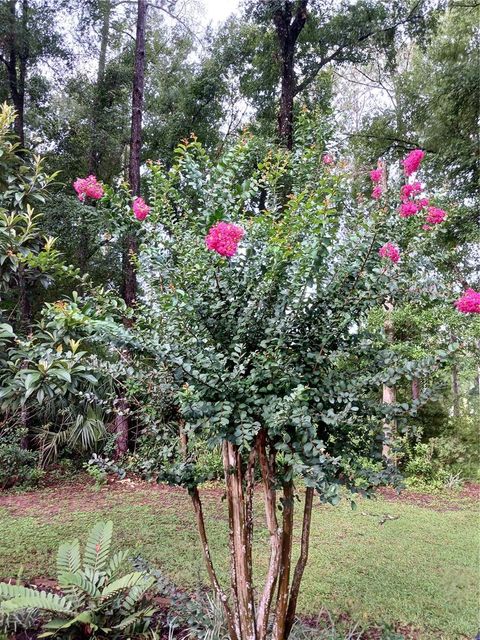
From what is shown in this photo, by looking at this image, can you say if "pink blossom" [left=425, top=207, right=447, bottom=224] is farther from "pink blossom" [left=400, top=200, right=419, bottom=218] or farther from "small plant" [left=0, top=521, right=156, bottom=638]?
"small plant" [left=0, top=521, right=156, bottom=638]

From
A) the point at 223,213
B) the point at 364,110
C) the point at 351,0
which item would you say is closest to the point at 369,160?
the point at 364,110

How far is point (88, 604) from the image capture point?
217 cm

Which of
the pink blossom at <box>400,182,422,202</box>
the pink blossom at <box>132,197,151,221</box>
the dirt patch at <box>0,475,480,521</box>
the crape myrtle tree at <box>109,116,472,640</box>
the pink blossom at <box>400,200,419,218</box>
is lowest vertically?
the dirt patch at <box>0,475,480,521</box>

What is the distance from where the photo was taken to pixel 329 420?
1.61 m

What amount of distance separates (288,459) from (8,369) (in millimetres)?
1372

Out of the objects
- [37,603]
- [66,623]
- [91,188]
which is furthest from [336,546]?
[91,188]

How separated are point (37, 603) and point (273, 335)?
1522 millimetres

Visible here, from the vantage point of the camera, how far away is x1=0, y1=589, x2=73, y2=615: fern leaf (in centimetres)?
189

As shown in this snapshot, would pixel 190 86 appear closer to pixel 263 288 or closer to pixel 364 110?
pixel 364 110

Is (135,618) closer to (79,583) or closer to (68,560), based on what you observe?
(79,583)

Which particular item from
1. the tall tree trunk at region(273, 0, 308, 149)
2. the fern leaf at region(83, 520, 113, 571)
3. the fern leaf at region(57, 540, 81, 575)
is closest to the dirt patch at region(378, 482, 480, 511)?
the fern leaf at region(83, 520, 113, 571)

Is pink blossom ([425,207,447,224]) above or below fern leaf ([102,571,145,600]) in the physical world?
above

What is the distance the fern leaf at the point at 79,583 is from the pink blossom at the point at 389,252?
2.01 metres

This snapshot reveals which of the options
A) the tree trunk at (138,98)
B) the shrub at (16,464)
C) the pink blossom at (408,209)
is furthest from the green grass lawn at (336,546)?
the tree trunk at (138,98)
